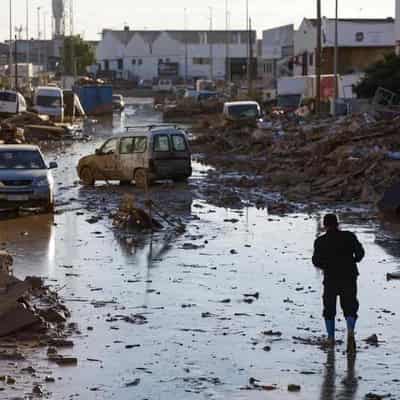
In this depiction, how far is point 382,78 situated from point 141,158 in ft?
108

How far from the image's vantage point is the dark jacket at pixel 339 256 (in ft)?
43.8

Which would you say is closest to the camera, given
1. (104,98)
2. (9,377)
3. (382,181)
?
(9,377)

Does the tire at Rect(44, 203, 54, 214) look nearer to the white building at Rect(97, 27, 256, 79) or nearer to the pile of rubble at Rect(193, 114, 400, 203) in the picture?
the pile of rubble at Rect(193, 114, 400, 203)

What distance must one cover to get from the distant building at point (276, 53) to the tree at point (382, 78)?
152ft

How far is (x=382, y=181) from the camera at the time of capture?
1255 inches

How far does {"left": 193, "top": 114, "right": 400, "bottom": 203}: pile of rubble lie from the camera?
32406 mm

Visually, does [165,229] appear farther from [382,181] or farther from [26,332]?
[26,332]

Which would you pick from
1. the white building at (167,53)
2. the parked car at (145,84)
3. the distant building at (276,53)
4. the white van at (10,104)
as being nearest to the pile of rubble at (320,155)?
the white van at (10,104)

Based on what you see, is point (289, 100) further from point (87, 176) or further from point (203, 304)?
point (203, 304)

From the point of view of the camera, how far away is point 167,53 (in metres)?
179

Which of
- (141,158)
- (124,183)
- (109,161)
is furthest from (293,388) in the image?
(124,183)

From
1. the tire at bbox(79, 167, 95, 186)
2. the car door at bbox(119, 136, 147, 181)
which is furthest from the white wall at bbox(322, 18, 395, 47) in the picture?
the car door at bbox(119, 136, 147, 181)

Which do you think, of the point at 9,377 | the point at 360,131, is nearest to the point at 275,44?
the point at 360,131

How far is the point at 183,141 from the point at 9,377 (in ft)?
77.4
